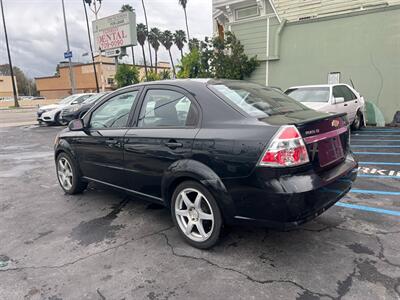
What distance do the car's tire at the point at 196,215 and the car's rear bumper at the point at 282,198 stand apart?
0.70 feet

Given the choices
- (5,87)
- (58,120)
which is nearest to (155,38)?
(5,87)

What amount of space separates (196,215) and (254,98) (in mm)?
1320

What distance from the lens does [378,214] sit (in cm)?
380

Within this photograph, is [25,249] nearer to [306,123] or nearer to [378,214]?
[306,123]

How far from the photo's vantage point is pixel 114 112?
4109mm

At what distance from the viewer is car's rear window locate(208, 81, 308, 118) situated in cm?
304

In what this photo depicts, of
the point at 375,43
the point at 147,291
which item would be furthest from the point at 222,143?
the point at 375,43

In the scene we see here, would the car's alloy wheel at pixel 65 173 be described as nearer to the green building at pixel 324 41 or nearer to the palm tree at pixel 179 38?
the green building at pixel 324 41

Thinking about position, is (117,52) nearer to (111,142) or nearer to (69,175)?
(69,175)

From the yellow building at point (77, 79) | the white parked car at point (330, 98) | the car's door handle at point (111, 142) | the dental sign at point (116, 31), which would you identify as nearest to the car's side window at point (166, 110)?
the car's door handle at point (111, 142)

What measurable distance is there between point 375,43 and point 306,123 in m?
9.93

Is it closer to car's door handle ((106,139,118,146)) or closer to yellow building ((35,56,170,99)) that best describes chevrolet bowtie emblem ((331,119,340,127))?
car's door handle ((106,139,118,146))

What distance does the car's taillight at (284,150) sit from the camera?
2.53 metres

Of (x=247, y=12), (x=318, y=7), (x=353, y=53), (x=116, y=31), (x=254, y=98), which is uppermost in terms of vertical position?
(x=116, y=31)
